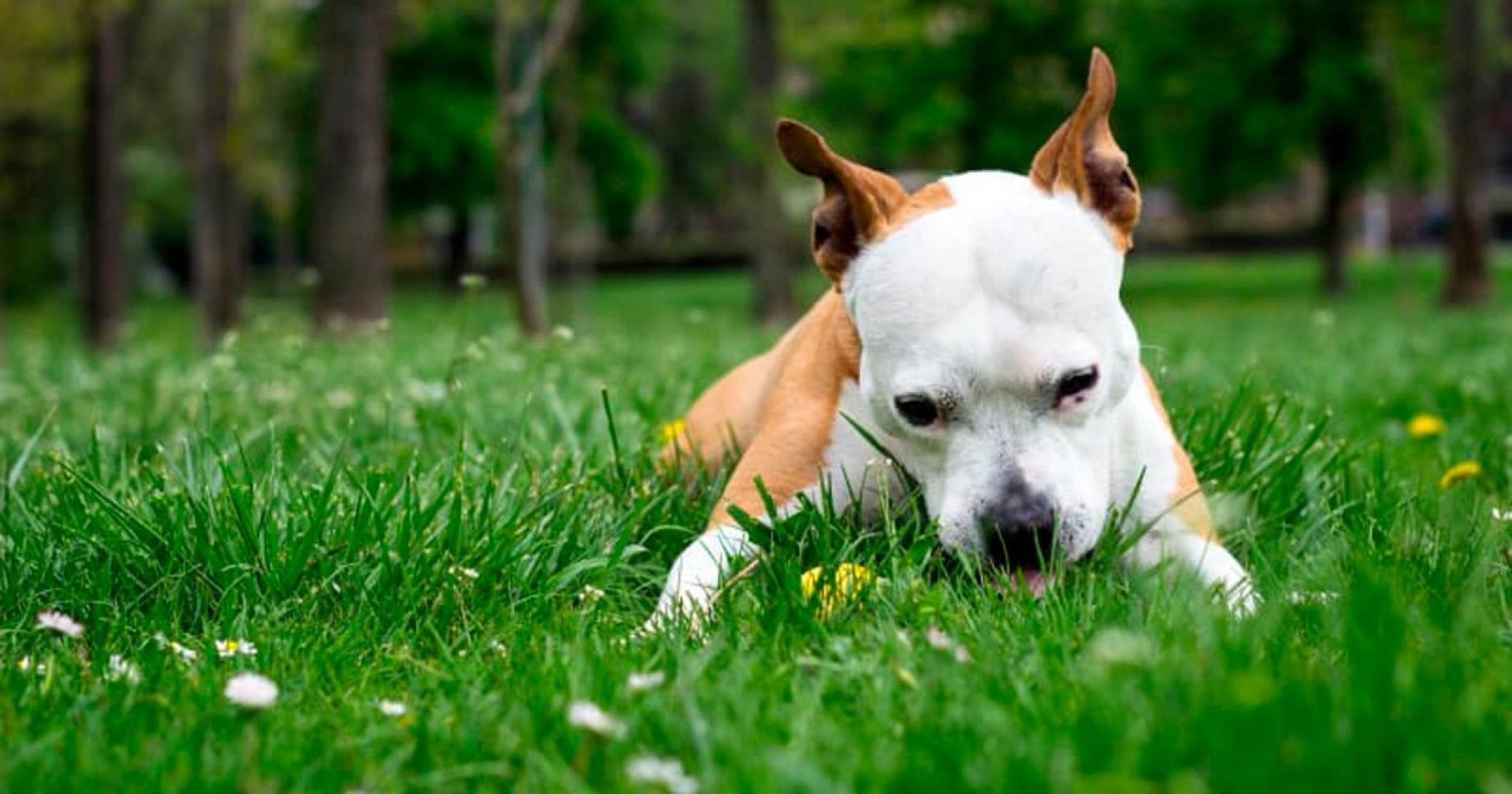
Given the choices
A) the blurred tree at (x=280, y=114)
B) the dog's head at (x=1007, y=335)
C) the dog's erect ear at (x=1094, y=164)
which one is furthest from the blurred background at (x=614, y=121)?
the dog's erect ear at (x=1094, y=164)

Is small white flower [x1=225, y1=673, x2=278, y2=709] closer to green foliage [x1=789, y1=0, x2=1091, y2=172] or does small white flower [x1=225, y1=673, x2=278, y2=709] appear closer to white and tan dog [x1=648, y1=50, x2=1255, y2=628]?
white and tan dog [x1=648, y1=50, x2=1255, y2=628]

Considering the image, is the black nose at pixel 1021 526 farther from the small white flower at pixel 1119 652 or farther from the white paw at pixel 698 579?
→ the small white flower at pixel 1119 652

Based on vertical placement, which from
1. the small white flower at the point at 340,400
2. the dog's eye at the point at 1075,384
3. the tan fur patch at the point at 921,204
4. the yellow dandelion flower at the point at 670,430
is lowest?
the small white flower at the point at 340,400

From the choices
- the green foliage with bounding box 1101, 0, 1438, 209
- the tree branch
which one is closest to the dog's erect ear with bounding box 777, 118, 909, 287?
the tree branch

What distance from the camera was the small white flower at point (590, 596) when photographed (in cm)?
278

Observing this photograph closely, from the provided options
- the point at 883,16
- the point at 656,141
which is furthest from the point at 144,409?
the point at 656,141

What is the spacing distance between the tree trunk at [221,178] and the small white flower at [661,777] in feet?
46.5

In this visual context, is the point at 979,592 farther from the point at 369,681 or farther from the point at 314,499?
the point at 314,499

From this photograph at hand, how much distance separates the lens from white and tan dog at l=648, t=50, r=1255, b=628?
2.73 m

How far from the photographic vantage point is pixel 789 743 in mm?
1949

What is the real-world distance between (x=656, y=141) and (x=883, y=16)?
2518 cm

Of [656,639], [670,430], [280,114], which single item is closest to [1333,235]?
[670,430]

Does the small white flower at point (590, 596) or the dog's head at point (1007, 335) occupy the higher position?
the dog's head at point (1007, 335)

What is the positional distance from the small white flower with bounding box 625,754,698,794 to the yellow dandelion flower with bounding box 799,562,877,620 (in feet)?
2.59
